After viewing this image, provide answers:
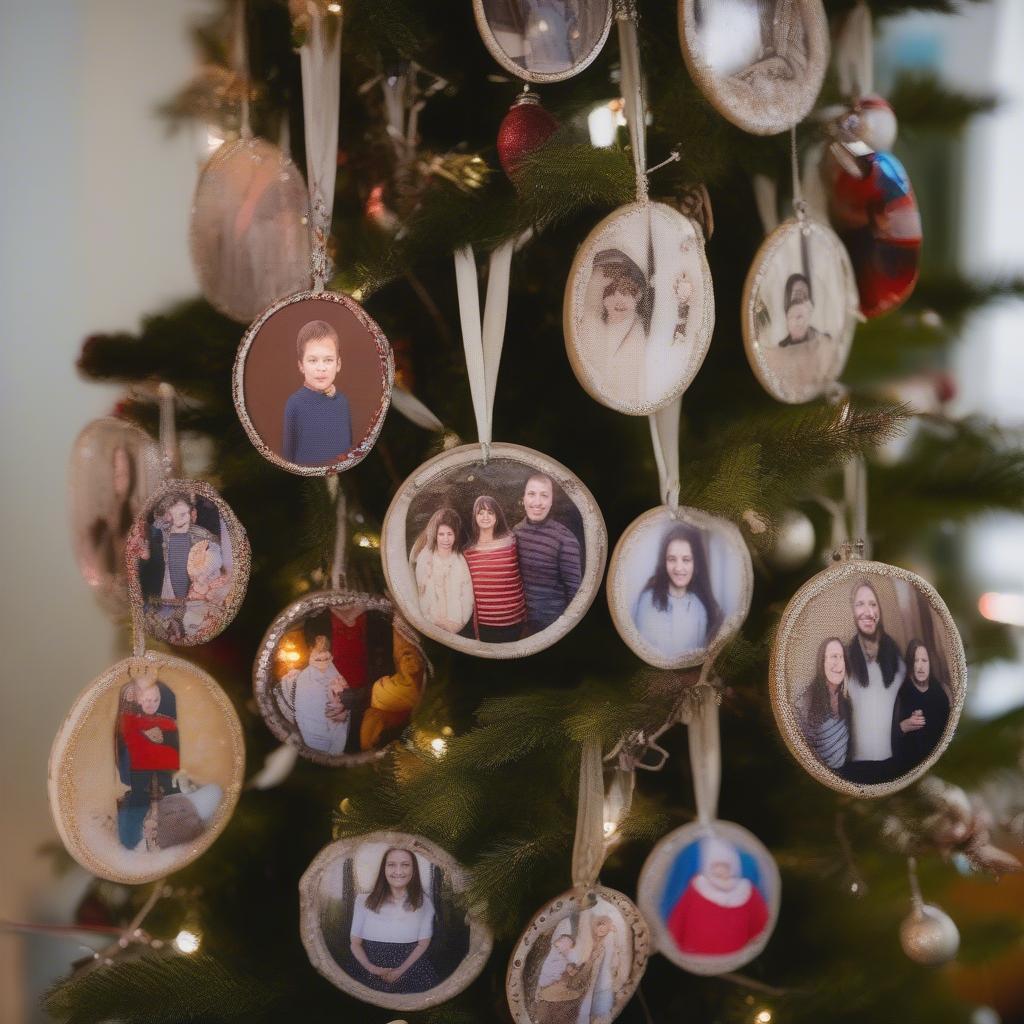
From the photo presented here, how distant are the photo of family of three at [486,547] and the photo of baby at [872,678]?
0.21 meters

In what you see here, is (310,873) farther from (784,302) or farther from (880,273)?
(880,273)

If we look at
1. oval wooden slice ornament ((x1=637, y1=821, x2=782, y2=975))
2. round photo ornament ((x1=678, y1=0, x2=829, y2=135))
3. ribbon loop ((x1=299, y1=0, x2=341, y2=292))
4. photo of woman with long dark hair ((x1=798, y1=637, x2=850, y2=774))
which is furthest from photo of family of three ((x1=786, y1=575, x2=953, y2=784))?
ribbon loop ((x1=299, y1=0, x2=341, y2=292))

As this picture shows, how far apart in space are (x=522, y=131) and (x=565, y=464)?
30 centimetres

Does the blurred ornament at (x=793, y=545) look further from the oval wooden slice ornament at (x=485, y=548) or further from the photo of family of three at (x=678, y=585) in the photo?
the oval wooden slice ornament at (x=485, y=548)

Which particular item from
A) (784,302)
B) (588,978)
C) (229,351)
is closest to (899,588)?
(784,302)

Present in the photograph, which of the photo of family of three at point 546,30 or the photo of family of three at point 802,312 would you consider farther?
the photo of family of three at point 802,312

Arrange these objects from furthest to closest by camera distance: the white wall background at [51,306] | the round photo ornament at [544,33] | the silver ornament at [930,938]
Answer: the white wall background at [51,306], the silver ornament at [930,938], the round photo ornament at [544,33]

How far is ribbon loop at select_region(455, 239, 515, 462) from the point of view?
80 cm

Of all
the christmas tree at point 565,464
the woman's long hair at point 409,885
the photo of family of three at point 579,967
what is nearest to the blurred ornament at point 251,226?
the christmas tree at point 565,464

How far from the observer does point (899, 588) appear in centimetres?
82

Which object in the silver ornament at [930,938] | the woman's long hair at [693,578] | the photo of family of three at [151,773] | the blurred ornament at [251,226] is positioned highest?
the blurred ornament at [251,226]

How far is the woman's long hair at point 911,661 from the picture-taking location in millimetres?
809

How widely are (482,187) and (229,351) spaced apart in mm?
319

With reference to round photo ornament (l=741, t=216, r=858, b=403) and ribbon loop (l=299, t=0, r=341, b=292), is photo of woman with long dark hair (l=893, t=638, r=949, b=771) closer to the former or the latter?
round photo ornament (l=741, t=216, r=858, b=403)
